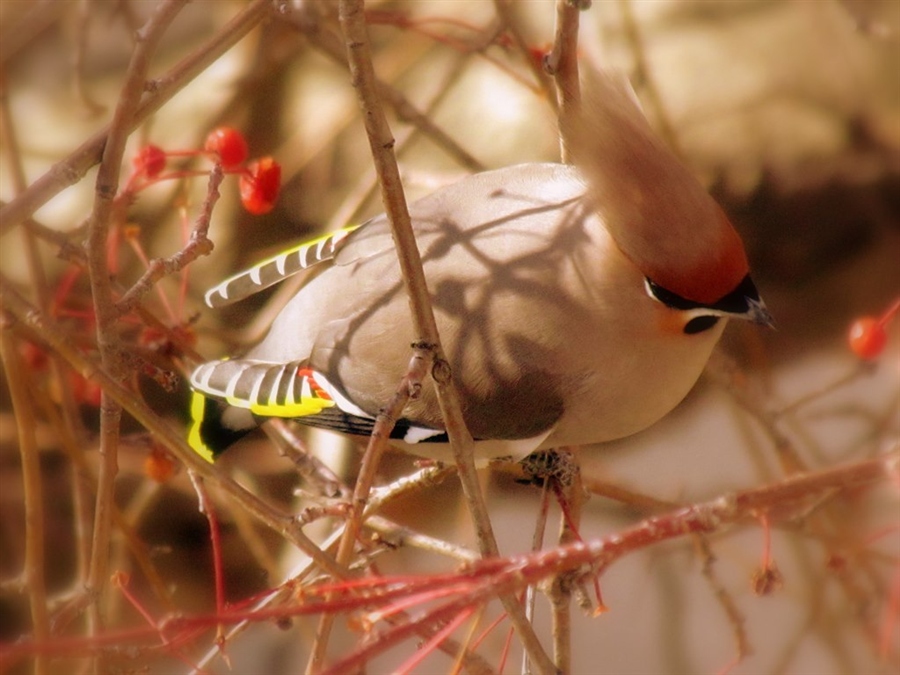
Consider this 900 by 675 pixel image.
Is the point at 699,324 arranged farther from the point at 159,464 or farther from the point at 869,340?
the point at 159,464

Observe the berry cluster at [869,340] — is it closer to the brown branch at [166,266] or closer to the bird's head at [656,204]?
the bird's head at [656,204]

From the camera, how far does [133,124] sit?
1.12 m

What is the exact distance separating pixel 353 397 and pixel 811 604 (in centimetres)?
109

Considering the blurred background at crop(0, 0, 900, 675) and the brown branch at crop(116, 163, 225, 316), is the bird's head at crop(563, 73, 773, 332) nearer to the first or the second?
the brown branch at crop(116, 163, 225, 316)

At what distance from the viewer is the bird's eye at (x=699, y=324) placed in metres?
1.52

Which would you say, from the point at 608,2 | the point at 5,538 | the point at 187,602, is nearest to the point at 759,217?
the point at 608,2

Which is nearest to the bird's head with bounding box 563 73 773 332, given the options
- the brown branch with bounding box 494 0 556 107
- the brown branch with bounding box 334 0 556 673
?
the brown branch with bounding box 494 0 556 107

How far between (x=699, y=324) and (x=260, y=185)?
63 cm

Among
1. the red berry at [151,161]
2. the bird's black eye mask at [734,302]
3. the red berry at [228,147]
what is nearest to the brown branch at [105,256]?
the red berry at [151,161]

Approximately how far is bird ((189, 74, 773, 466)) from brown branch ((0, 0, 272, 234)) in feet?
1.46

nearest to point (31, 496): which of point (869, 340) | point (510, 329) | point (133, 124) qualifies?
point (133, 124)

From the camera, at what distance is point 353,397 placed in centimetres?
170

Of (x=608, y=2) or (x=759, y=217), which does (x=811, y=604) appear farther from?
(x=608, y=2)

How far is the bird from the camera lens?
1549 millimetres
